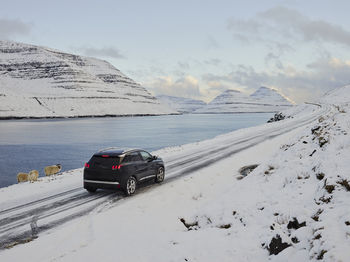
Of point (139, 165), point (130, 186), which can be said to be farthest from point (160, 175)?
point (130, 186)

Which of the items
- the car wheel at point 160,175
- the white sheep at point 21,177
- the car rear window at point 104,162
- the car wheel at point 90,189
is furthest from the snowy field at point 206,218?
the white sheep at point 21,177

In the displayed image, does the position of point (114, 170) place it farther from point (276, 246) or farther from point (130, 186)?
point (276, 246)

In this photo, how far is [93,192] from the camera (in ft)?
40.7

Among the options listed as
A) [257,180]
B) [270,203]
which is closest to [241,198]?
[270,203]

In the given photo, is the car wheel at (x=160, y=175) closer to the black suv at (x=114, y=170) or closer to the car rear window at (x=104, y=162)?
the black suv at (x=114, y=170)

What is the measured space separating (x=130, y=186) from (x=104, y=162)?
4.61 feet

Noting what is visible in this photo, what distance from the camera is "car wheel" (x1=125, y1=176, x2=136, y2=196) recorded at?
1158 cm

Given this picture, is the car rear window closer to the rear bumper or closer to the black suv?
the black suv

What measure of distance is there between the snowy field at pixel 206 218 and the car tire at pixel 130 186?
365 mm

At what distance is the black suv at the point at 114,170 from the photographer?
1134cm

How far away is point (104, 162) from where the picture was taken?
11.5 meters

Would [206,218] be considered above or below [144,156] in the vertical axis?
below

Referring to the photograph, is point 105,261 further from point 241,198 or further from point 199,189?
point 199,189

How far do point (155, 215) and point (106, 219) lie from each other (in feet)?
4.95
